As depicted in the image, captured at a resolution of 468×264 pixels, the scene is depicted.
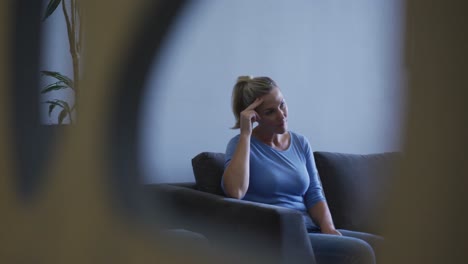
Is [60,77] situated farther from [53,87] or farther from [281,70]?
[281,70]

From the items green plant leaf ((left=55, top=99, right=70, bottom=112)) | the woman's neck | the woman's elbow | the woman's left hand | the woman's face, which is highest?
the woman's face

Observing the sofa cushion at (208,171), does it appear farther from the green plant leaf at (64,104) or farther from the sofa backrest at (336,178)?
the green plant leaf at (64,104)

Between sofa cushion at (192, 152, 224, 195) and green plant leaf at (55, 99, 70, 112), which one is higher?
green plant leaf at (55, 99, 70, 112)

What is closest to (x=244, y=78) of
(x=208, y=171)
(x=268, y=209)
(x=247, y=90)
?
(x=247, y=90)

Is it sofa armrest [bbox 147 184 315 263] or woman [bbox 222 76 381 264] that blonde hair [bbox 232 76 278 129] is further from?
sofa armrest [bbox 147 184 315 263]

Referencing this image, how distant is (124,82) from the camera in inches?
10.3

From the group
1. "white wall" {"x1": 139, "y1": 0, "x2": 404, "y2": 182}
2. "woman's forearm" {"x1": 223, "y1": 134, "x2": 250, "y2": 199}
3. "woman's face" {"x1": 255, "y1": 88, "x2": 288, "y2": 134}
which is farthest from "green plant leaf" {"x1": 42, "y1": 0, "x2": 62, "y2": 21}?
"woman's face" {"x1": 255, "y1": 88, "x2": 288, "y2": 134}

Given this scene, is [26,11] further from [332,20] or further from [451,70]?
[332,20]

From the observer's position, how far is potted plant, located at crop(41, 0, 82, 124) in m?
0.26

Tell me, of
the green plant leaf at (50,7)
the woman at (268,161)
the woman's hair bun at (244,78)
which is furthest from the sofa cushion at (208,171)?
the green plant leaf at (50,7)

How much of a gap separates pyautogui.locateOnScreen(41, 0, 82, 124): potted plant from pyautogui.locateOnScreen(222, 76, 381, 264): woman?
1358 millimetres

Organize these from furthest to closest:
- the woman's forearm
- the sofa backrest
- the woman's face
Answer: the sofa backrest
the woman's face
the woman's forearm

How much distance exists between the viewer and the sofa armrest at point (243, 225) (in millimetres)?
353

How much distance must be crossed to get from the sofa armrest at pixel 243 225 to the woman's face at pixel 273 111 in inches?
13.2
